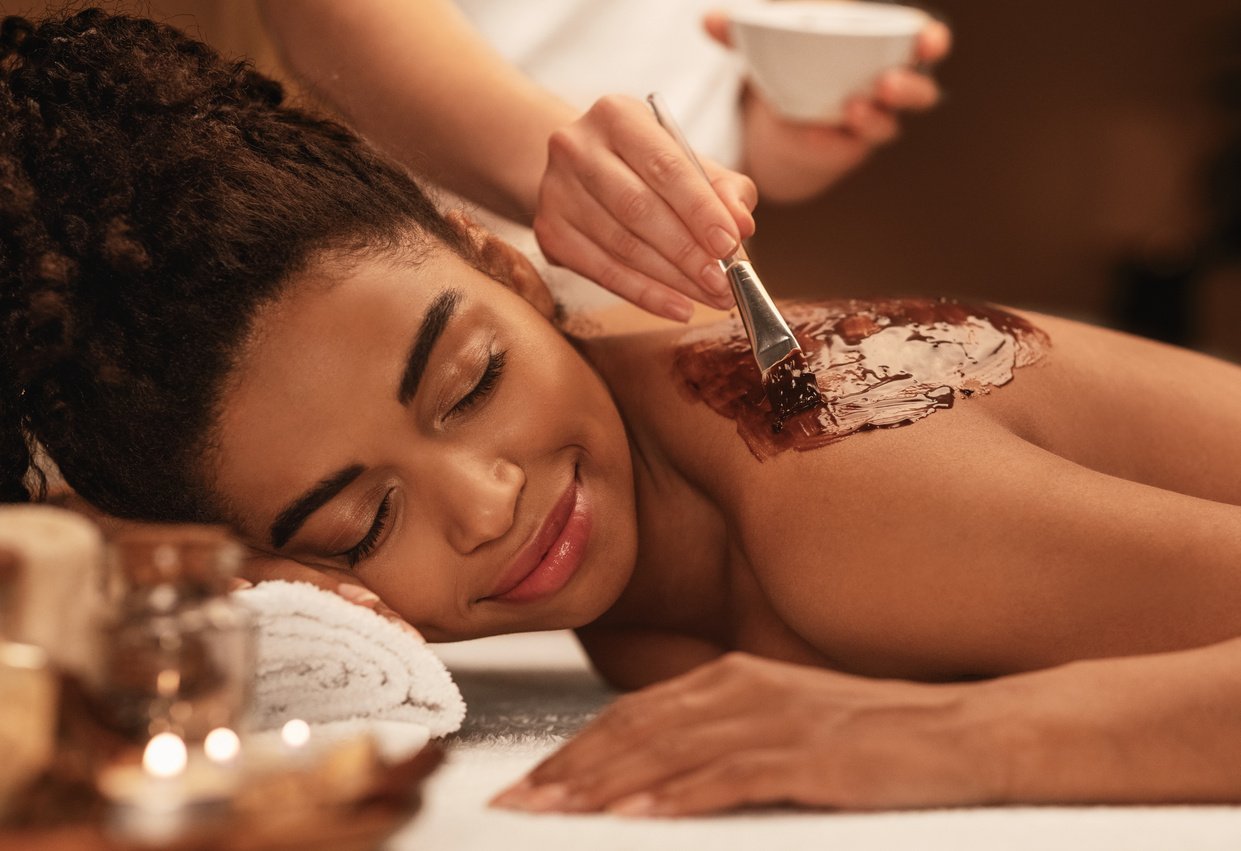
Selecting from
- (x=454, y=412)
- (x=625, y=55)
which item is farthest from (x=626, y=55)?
(x=454, y=412)

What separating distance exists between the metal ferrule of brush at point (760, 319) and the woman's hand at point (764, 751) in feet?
0.95

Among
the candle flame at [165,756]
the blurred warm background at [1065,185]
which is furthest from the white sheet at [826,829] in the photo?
the blurred warm background at [1065,185]

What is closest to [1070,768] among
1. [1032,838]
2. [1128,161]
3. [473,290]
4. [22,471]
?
[1032,838]

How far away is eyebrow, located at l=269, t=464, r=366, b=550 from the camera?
0.97m

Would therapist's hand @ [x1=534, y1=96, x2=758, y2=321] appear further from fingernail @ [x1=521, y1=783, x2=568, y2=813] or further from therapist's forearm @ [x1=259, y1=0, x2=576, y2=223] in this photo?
fingernail @ [x1=521, y1=783, x2=568, y2=813]

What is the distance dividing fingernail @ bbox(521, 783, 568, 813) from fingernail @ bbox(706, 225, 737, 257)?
0.44 m

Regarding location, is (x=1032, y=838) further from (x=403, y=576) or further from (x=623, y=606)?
(x=623, y=606)

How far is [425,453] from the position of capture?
3.20 feet

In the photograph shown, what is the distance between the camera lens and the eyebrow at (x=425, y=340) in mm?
973

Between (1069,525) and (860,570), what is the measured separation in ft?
0.46

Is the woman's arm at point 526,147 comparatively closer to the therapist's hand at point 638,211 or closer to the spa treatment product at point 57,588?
the therapist's hand at point 638,211

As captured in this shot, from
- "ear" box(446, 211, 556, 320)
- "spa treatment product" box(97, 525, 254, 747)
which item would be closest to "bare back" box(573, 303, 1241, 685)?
"ear" box(446, 211, 556, 320)

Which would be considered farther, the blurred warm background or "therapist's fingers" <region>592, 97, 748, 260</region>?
the blurred warm background

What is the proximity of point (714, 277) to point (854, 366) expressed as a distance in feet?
0.41
